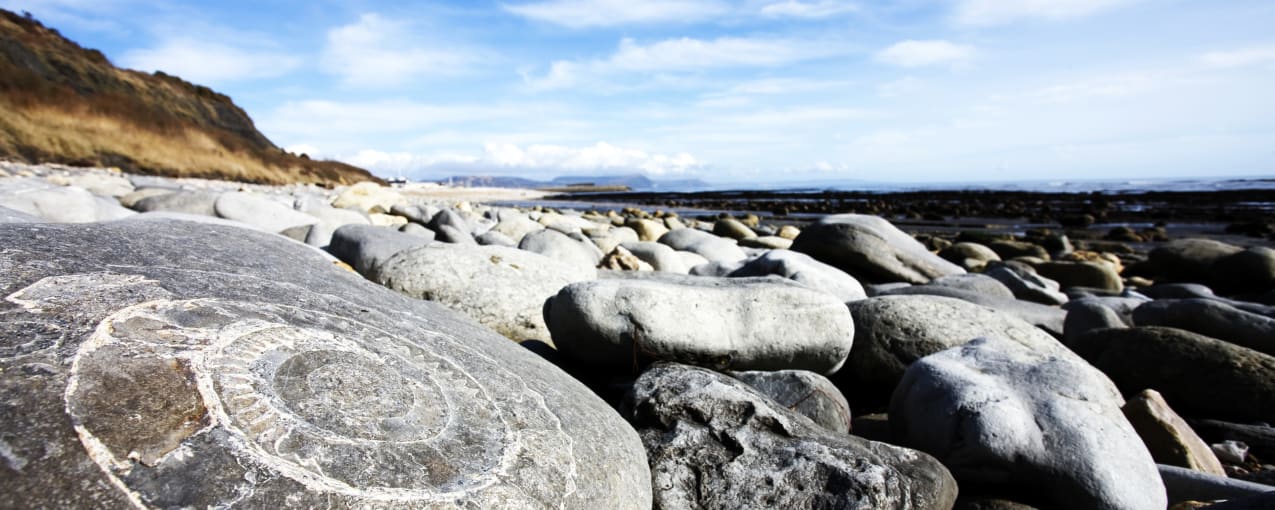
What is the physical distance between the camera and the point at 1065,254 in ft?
42.7

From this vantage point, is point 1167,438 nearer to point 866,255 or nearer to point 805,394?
point 805,394

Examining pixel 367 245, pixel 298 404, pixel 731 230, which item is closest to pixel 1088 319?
pixel 367 245

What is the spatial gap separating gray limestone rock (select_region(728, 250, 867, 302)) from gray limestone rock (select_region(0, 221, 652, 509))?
346 cm

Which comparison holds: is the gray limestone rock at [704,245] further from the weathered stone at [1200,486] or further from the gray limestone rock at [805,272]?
the weathered stone at [1200,486]

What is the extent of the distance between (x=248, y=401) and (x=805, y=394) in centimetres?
229

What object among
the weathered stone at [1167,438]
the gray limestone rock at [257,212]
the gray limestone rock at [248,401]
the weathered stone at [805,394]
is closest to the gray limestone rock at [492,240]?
the gray limestone rock at [257,212]

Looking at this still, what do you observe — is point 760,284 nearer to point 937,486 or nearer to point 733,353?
point 733,353

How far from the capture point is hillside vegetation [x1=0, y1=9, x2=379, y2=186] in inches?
653

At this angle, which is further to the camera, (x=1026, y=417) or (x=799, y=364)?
(x=799, y=364)

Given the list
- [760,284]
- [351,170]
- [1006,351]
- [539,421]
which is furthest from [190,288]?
[351,170]

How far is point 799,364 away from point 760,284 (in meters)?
0.48

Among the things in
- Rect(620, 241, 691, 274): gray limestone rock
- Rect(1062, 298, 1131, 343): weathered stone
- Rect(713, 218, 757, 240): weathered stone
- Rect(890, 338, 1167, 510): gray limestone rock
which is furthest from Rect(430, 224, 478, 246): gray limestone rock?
Rect(713, 218, 757, 240): weathered stone

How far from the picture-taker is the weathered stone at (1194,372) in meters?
3.70

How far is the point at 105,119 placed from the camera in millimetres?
18844
